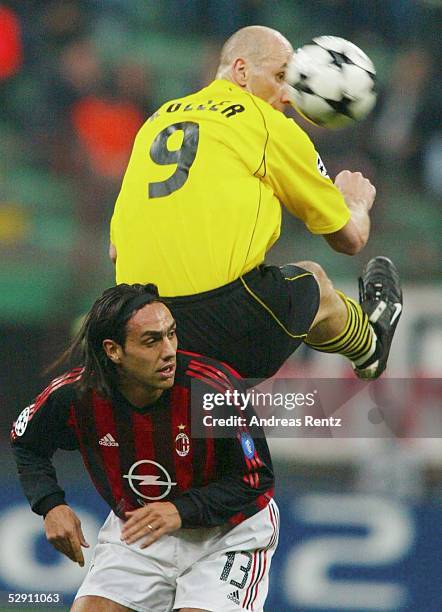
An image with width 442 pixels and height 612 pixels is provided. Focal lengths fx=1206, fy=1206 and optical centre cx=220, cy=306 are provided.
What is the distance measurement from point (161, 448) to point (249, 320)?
48cm

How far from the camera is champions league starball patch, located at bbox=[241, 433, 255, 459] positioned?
9.89ft

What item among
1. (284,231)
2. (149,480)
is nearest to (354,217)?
(149,480)

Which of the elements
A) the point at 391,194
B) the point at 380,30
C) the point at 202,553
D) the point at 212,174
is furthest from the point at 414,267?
the point at 202,553

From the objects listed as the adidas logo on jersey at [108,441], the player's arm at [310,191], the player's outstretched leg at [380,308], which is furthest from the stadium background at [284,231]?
the adidas logo on jersey at [108,441]

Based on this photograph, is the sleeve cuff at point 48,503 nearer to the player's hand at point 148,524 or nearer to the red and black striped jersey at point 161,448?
the red and black striped jersey at point 161,448

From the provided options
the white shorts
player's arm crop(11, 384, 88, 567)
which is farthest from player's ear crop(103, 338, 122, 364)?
the white shorts

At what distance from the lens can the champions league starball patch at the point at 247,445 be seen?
301 centimetres

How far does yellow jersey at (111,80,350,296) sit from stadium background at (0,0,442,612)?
161 centimetres

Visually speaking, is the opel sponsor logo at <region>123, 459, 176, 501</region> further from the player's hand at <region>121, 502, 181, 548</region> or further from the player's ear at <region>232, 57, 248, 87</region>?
the player's ear at <region>232, 57, 248, 87</region>

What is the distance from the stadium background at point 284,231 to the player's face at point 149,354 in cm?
184

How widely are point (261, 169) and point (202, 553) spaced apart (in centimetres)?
108

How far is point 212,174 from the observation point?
3350mm

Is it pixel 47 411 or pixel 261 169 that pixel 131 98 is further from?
pixel 47 411

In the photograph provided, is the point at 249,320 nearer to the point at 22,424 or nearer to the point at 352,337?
the point at 352,337
